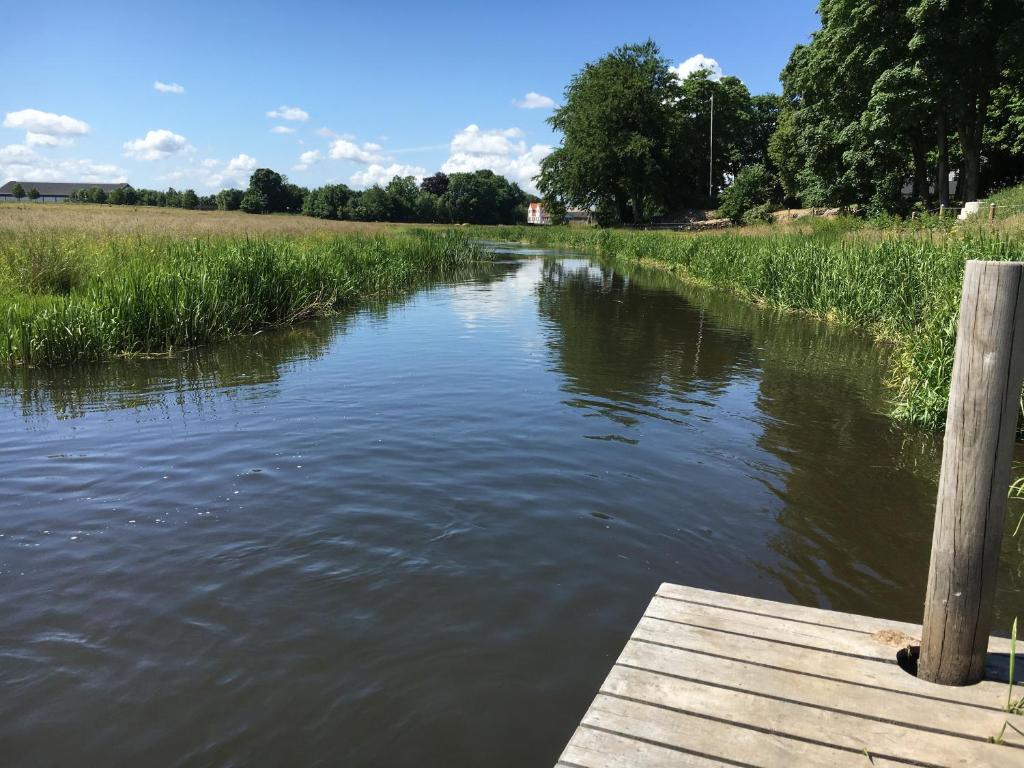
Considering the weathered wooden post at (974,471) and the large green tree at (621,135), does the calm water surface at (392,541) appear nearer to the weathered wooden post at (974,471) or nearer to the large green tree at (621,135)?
the weathered wooden post at (974,471)

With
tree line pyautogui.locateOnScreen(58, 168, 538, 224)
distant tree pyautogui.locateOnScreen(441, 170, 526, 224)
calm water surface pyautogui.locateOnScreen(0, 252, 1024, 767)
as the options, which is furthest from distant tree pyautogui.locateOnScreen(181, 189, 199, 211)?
calm water surface pyautogui.locateOnScreen(0, 252, 1024, 767)

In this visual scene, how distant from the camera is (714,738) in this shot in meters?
2.41

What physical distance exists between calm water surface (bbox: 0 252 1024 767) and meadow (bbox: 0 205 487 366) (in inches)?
33.1

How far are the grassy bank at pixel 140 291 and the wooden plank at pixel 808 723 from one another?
11027 mm

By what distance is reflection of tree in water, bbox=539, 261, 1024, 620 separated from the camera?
476cm

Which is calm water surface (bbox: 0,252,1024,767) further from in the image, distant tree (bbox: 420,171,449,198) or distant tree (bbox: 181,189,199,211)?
distant tree (bbox: 420,171,449,198)

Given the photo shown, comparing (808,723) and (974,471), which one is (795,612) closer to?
(808,723)

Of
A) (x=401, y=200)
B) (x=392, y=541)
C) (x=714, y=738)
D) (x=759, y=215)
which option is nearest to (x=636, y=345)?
(x=392, y=541)

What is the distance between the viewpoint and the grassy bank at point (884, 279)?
8109 millimetres

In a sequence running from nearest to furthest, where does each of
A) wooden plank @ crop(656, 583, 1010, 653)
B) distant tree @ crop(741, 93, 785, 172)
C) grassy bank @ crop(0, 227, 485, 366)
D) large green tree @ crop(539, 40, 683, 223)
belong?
wooden plank @ crop(656, 583, 1010, 653)
grassy bank @ crop(0, 227, 485, 366)
large green tree @ crop(539, 40, 683, 223)
distant tree @ crop(741, 93, 785, 172)

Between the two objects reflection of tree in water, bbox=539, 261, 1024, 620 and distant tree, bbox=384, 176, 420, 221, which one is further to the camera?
distant tree, bbox=384, 176, 420, 221

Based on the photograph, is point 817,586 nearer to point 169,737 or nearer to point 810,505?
point 810,505

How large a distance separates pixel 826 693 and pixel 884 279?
1318cm

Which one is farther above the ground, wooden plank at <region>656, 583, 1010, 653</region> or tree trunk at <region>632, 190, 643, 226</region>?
tree trunk at <region>632, 190, 643, 226</region>
